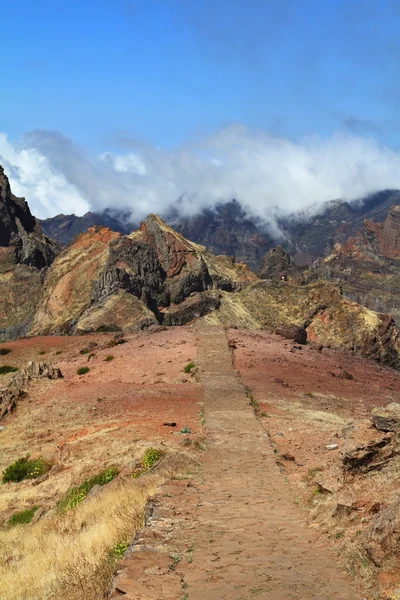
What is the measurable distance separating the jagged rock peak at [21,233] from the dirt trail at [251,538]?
92994 mm

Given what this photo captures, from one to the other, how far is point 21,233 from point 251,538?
116762 millimetres

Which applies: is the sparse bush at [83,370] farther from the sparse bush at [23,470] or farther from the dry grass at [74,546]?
the dry grass at [74,546]

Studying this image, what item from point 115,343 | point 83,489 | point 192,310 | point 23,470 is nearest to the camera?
point 83,489

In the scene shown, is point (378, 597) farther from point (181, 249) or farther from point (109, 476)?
point (181, 249)

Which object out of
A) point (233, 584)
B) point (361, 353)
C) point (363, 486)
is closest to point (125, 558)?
point (233, 584)

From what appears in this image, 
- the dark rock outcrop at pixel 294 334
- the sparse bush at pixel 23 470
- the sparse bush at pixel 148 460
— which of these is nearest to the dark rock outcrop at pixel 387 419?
the sparse bush at pixel 148 460

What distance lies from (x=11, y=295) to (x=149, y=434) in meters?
72.7

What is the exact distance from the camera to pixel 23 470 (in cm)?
1895

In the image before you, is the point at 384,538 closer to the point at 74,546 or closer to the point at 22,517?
the point at 74,546

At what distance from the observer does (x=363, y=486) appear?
9969mm

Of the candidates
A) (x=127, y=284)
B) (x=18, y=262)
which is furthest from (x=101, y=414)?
(x=18, y=262)

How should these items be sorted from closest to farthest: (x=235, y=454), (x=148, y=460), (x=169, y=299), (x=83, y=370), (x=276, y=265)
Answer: (x=148, y=460)
(x=235, y=454)
(x=83, y=370)
(x=169, y=299)
(x=276, y=265)

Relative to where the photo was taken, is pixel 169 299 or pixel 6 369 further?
pixel 169 299

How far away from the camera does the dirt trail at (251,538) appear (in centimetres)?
677
